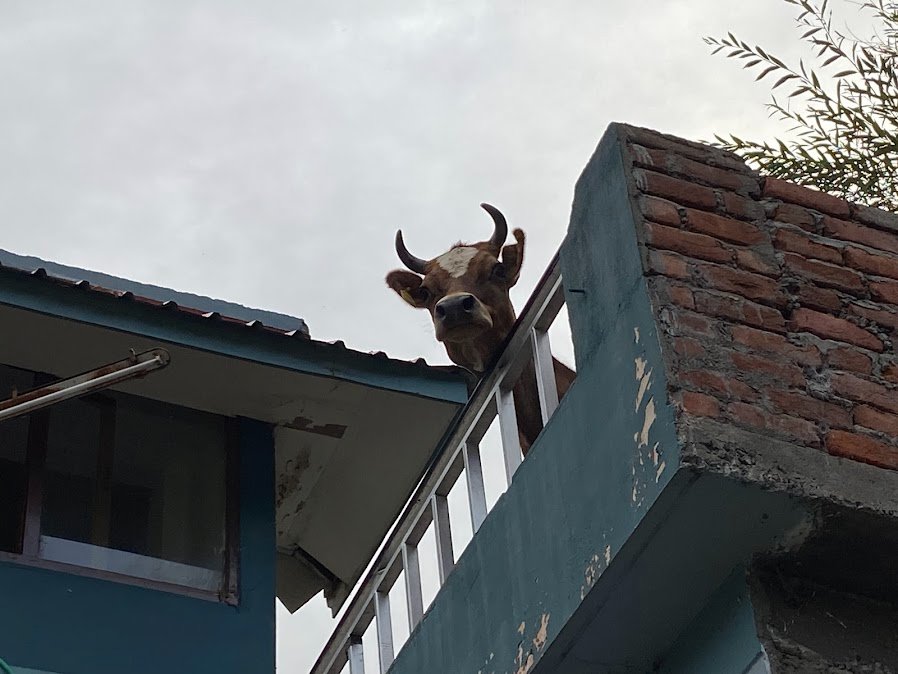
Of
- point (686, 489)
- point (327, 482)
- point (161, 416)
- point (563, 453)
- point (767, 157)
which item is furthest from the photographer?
point (327, 482)

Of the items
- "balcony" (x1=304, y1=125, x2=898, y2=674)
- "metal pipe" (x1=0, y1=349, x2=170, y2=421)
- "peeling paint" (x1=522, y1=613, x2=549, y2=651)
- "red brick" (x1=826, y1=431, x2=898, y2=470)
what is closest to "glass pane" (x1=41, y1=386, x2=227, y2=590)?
"metal pipe" (x1=0, y1=349, x2=170, y2=421)

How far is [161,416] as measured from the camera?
8883 mm

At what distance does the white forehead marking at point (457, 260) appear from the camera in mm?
8711

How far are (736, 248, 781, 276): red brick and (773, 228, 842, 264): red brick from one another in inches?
4.1

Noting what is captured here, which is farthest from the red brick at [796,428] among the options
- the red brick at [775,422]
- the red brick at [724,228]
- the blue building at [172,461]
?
the blue building at [172,461]

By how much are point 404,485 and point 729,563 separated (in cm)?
474

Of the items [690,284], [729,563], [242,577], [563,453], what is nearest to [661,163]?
[690,284]

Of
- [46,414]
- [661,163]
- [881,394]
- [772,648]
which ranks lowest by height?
[772,648]

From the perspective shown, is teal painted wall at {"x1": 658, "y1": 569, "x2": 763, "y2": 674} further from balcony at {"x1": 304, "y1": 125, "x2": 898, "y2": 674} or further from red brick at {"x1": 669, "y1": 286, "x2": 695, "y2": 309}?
red brick at {"x1": 669, "y1": 286, "x2": 695, "y2": 309}

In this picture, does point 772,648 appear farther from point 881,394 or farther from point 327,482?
point 327,482

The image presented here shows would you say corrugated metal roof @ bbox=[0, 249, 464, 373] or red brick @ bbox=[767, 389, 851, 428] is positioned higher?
corrugated metal roof @ bbox=[0, 249, 464, 373]

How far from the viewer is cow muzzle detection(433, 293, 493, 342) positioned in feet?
24.5

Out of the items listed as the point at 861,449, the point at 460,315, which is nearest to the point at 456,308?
the point at 460,315

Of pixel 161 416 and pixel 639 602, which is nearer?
pixel 639 602
